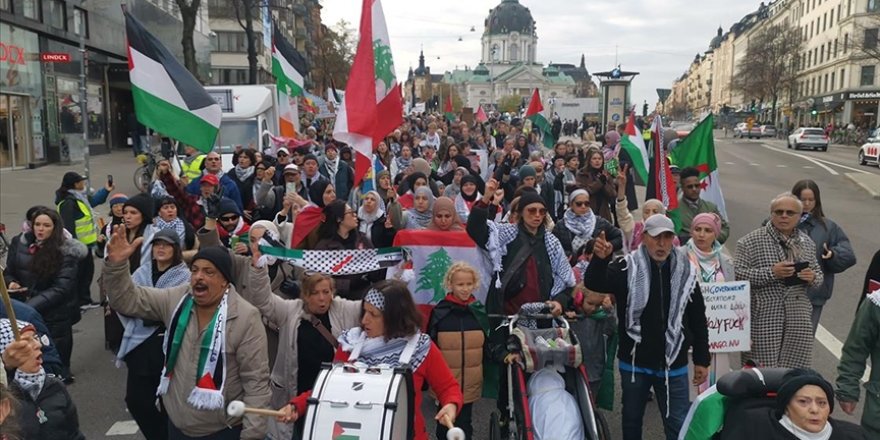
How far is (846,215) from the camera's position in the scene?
15852 mm

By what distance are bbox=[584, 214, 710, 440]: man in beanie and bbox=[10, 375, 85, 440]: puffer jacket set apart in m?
2.93

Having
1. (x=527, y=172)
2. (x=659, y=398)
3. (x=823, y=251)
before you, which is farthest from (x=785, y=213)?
(x=527, y=172)

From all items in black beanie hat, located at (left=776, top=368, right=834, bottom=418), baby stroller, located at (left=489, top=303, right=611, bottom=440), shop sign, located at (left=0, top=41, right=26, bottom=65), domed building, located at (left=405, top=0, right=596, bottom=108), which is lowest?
baby stroller, located at (left=489, top=303, right=611, bottom=440)

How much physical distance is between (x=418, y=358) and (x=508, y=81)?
160462 mm

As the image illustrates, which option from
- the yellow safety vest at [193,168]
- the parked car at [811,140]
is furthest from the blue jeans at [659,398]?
the parked car at [811,140]

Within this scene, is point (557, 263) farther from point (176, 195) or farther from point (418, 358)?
point (176, 195)

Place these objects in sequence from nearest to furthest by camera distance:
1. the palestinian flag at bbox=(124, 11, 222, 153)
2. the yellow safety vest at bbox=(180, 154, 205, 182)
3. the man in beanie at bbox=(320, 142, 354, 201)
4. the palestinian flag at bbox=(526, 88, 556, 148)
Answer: the palestinian flag at bbox=(124, 11, 222, 153) < the man in beanie at bbox=(320, 142, 354, 201) < the yellow safety vest at bbox=(180, 154, 205, 182) < the palestinian flag at bbox=(526, 88, 556, 148)

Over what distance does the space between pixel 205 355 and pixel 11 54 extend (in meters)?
23.8

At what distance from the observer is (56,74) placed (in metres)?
25.9

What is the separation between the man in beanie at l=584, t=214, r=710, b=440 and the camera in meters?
4.23

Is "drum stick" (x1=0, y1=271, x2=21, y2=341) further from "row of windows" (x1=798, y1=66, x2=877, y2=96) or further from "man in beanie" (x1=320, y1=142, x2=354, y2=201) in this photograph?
"row of windows" (x1=798, y1=66, x2=877, y2=96)

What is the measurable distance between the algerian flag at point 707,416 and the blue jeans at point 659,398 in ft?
4.03

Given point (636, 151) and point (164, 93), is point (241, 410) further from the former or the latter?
point (636, 151)

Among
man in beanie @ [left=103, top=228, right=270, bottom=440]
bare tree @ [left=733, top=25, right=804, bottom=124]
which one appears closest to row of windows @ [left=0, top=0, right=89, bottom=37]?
man in beanie @ [left=103, top=228, right=270, bottom=440]
